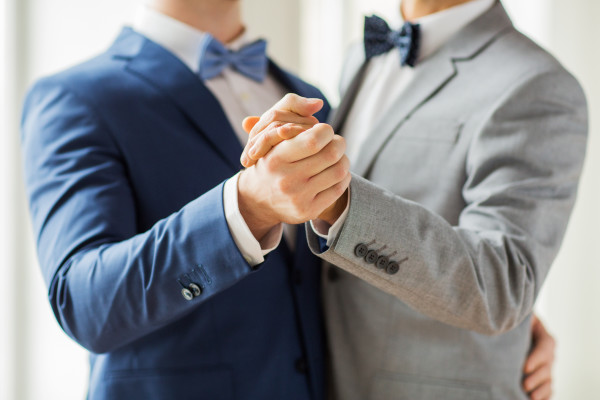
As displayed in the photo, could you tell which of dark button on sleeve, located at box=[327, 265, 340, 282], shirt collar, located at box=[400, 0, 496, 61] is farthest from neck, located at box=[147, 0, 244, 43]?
dark button on sleeve, located at box=[327, 265, 340, 282]

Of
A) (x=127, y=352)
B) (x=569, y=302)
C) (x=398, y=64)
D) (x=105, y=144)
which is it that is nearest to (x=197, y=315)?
(x=127, y=352)

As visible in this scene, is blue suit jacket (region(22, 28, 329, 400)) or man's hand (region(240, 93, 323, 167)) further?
blue suit jacket (region(22, 28, 329, 400))

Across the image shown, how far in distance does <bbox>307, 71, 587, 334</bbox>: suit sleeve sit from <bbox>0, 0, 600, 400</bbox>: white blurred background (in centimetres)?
120

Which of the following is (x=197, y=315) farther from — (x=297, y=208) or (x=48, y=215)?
(x=297, y=208)

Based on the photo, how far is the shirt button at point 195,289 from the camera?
1.03 meters

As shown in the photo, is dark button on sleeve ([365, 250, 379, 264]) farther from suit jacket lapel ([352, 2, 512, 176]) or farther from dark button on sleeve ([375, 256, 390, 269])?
suit jacket lapel ([352, 2, 512, 176])

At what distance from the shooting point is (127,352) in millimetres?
1258

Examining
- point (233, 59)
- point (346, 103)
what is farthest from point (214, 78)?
point (346, 103)

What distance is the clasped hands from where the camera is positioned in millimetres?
895

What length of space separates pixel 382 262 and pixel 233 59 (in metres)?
0.66

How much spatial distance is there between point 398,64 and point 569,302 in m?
1.34

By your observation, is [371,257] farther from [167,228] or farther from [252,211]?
[167,228]

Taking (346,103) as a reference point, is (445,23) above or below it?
above

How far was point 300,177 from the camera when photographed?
91 centimetres
